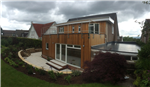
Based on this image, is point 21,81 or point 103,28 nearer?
point 21,81

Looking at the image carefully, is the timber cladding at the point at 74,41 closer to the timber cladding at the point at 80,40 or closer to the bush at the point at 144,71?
the timber cladding at the point at 80,40

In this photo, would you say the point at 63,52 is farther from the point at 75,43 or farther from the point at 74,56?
the point at 75,43

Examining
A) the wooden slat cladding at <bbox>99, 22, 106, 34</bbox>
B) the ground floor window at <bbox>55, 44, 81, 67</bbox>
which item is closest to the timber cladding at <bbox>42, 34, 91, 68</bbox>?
the ground floor window at <bbox>55, 44, 81, 67</bbox>

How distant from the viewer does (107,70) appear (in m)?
3.98

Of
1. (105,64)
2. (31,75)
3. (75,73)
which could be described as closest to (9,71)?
(31,75)

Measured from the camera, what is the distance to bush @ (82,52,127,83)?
384 centimetres

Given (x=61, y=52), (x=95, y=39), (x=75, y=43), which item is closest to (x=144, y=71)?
(x=95, y=39)

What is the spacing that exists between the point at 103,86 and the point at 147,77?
1.74 metres

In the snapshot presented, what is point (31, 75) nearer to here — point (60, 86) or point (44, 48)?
point (60, 86)

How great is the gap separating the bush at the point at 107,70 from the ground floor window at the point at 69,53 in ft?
11.7

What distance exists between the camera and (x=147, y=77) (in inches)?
133

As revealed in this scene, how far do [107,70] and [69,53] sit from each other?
549cm

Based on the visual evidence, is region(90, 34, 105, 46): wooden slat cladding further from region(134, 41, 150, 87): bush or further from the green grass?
the green grass

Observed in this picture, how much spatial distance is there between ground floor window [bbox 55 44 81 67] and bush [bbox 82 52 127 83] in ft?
11.7
